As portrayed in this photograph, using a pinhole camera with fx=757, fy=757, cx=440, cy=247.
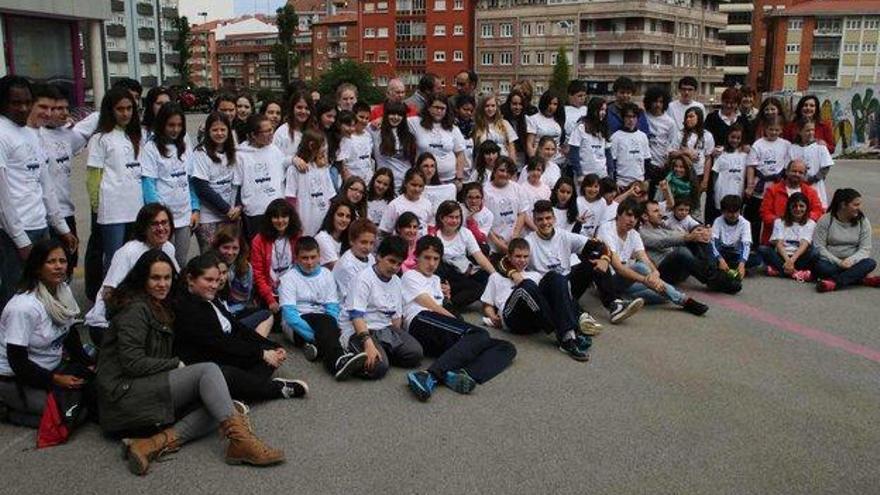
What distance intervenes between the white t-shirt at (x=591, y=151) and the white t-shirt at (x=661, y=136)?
874 mm

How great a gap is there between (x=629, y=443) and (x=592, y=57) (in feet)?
244

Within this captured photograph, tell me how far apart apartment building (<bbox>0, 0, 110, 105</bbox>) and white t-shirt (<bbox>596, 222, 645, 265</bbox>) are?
105 feet

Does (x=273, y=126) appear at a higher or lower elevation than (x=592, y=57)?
lower

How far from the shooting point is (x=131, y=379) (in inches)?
165

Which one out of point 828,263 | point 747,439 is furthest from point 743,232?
point 747,439

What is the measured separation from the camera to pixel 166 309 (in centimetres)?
459

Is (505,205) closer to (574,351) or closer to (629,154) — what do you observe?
(629,154)

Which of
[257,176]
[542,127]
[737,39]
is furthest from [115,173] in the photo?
[737,39]

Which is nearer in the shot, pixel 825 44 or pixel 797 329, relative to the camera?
pixel 797 329

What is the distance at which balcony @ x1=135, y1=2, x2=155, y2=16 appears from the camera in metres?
92.4

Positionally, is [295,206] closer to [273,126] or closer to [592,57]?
[273,126]

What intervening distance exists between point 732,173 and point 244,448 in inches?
283

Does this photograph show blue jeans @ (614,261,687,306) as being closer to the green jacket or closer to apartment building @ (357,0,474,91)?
the green jacket

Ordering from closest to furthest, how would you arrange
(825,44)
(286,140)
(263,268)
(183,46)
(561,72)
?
1. (263,268)
2. (286,140)
3. (561,72)
4. (825,44)
5. (183,46)
